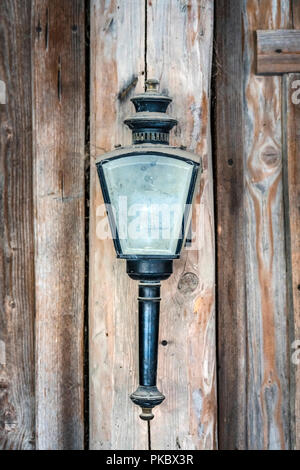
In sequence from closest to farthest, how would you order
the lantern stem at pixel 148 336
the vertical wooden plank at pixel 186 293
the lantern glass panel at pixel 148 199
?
the lantern glass panel at pixel 148 199 → the lantern stem at pixel 148 336 → the vertical wooden plank at pixel 186 293

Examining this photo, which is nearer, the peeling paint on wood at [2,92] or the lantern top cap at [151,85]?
the lantern top cap at [151,85]

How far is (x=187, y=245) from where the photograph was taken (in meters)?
2.02

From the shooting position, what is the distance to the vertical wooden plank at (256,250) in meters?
2.07

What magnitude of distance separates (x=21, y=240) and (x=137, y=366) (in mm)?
579

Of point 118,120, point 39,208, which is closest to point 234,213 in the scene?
point 118,120

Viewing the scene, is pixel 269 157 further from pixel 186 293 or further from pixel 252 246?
pixel 186 293

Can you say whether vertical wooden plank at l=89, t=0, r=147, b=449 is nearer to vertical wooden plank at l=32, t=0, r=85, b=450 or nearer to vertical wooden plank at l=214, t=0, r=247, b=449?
vertical wooden plank at l=32, t=0, r=85, b=450

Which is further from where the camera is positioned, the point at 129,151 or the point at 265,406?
the point at 265,406

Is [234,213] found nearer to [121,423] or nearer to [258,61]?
[258,61]

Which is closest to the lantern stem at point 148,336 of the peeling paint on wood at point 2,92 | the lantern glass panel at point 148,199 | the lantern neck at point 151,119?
the lantern glass panel at point 148,199

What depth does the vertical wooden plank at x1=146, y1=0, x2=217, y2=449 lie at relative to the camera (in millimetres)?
2002

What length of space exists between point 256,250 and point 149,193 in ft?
1.74

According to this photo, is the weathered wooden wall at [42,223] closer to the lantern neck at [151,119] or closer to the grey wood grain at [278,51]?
the lantern neck at [151,119]

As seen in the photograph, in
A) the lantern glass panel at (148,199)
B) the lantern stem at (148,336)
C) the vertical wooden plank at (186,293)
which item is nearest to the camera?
the lantern glass panel at (148,199)
